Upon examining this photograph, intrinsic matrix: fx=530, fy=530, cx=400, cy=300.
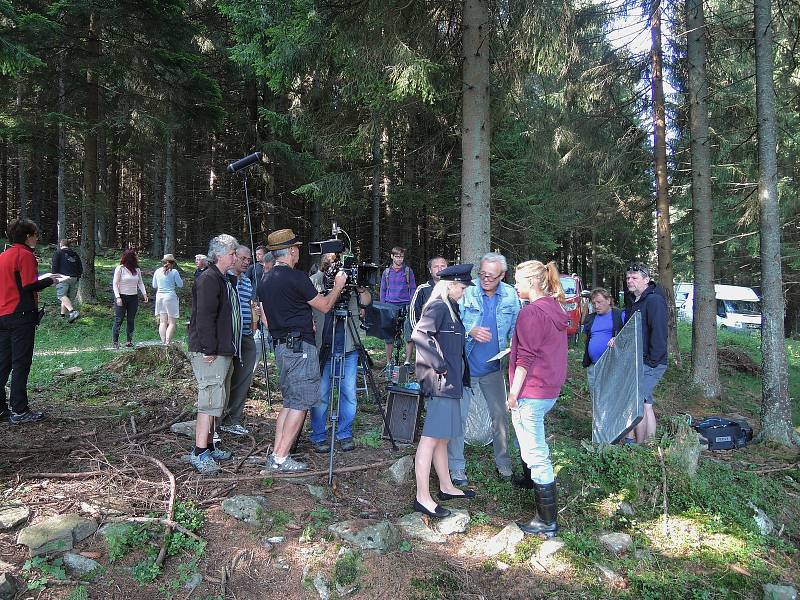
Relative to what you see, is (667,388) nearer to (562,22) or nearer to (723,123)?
(723,123)

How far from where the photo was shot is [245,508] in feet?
12.7

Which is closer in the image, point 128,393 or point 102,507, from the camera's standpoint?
point 102,507

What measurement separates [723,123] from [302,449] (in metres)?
10.5

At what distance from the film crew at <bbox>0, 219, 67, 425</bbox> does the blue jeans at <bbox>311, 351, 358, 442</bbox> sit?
293 centimetres

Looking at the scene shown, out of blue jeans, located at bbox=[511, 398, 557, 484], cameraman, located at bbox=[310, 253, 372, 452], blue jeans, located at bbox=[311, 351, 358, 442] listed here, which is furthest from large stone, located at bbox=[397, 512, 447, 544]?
blue jeans, located at bbox=[311, 351, 358, 442]

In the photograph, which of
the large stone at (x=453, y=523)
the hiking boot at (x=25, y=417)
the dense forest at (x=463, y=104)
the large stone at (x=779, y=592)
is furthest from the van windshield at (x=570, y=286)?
the hiking boot at (x=25, y=417)

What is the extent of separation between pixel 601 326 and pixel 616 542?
271cm

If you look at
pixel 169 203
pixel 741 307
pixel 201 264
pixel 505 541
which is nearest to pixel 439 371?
pixel 505 541

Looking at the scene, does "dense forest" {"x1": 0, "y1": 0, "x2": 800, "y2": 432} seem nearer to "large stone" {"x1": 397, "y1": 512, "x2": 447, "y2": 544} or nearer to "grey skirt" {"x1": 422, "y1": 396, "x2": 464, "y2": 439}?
"grey skirt" {"x1": 422, "y1": 396, "x2": 464, "y2": 439}

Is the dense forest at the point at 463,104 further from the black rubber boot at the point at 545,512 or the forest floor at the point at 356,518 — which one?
the black rubber boot at the point at 545,512

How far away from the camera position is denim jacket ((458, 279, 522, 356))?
479cm

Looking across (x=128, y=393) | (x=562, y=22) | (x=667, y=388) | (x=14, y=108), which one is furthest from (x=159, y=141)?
(x=667, y=388)

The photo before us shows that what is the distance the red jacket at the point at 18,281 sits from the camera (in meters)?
5.42

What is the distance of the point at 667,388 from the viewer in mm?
9523
